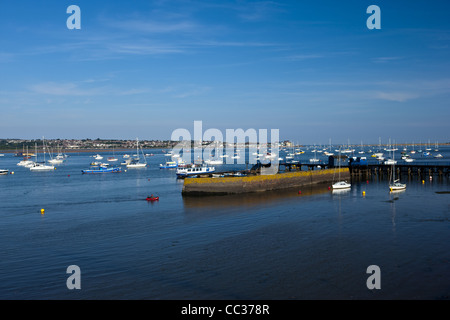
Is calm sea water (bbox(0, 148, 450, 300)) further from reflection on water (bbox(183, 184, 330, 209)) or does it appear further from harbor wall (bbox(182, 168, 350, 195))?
harbor wall (bbox(182, 168, 350, 195))

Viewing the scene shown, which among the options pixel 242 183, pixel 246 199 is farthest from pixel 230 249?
pixel 242 183

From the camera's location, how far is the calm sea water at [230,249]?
54.9 ft

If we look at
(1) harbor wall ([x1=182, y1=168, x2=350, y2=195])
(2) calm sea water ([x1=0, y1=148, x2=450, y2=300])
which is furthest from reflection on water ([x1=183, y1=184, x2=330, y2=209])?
(1) harbor wall ([x1=182, y1=168, x2=350, y2=195])

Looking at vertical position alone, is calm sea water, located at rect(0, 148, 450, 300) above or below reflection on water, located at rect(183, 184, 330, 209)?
below

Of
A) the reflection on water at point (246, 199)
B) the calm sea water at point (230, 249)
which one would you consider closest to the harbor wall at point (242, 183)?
the reflection on water at point (246, 199)

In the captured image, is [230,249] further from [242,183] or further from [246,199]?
[242,183]

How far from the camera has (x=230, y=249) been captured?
74.4 feet

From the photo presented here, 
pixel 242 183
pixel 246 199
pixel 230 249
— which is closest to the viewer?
pixel 230 249

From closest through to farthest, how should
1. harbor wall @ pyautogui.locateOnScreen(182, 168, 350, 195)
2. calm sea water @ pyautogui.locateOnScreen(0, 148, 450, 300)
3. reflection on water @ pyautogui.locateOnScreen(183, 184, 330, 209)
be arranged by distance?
calm sea water @ pyautogui.locateOnScreen(0, 148, 450, 300), reflection on water @ pyautogui.locateOnScreen(183, 184, 330, 209), harbor wall @ pyautogui.locateOnScreen(182, 168, 350, 195)

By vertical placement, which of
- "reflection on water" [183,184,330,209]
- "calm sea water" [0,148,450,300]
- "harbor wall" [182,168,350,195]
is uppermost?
"harbor wall" [182,168,350,195]

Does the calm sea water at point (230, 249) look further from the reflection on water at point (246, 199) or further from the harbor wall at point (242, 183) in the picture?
the harbor wall at point (242, 183)

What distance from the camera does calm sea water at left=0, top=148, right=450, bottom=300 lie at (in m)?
16.7

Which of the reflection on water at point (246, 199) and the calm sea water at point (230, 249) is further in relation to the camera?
the reflection on water at point (246, 199)

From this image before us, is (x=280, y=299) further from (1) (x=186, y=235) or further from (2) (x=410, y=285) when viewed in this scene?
(1) (x=186, y=235)
